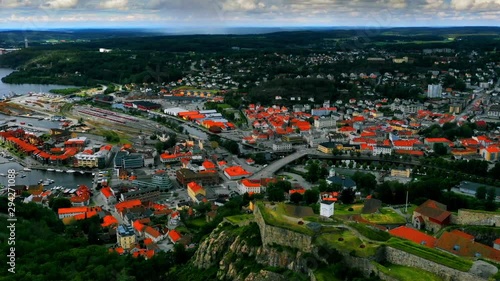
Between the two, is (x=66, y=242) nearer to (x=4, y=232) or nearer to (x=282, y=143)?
(x=4, y=232)

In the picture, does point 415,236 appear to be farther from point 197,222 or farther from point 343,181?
point 343,181

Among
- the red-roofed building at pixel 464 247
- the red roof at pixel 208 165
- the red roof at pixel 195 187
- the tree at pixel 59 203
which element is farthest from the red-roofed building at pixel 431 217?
the tree at pixel 59 203

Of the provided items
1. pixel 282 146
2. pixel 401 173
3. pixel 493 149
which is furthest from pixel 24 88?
pixel 493 149

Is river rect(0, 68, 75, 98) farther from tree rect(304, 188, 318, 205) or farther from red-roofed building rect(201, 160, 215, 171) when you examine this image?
tree rect(304, 188, 318, 205)

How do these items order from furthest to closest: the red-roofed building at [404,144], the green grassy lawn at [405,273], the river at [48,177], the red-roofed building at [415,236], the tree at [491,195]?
the red-roofed building at [404,144] → the river at [48,177] → the tree at [491,195] → the red-roofed building at [415,236] → the green grassy lawn at [405,273]

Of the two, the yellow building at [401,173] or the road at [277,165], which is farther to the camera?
the road at [277,165]

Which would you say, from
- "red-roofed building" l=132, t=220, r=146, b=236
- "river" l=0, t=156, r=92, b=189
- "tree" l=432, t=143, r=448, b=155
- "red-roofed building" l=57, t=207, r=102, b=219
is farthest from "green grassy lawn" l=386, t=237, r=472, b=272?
"tree" l=432, t=143, r=448, b=155

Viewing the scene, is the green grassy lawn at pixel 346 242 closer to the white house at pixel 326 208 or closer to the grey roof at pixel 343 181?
the white house at pixel 326 208

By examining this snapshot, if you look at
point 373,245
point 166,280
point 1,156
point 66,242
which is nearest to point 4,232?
point 66,242
